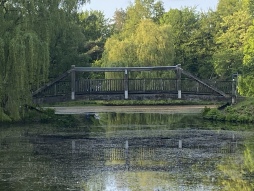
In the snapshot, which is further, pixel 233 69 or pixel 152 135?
pixel 233 69

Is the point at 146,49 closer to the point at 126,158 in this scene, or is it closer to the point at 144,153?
the point at 144,153

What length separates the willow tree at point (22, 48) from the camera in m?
22.4

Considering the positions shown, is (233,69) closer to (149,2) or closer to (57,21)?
(149,2)

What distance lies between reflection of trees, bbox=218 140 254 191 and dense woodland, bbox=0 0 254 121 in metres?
11.5

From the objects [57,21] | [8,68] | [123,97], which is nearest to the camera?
[8,68]

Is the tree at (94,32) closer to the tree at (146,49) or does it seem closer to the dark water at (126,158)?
the tree at (146,49)

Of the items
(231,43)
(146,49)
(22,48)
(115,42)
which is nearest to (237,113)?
(22,48)

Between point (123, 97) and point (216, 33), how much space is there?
21853mm

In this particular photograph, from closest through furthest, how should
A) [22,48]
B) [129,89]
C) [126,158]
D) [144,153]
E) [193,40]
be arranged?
[126,158], [144,153], [22,48], [129,89], [193,40]

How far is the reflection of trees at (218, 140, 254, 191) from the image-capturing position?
10841 millimetres

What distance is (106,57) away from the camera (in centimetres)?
4125

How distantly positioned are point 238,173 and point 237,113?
15.9 metres

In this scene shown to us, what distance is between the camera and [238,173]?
40.5 feet

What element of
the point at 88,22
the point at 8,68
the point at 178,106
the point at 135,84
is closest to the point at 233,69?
the point at 178,106
